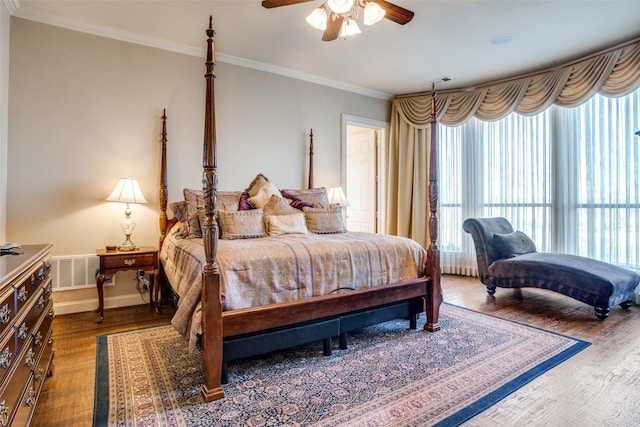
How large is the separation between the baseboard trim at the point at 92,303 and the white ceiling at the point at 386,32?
8.73 ft

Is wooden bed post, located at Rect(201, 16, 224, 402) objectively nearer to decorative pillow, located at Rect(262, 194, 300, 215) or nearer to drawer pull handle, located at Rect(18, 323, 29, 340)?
drawer pull handle, located at Rect(18, 323, 29, 340)

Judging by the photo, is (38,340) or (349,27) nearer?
(38,340)

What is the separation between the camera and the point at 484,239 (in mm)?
4059

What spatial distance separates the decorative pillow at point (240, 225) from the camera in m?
2.94

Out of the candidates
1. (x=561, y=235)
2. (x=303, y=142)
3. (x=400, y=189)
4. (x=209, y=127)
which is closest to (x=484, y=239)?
(x=561, y=235)

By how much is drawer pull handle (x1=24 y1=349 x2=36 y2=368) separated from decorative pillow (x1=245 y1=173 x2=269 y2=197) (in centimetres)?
251

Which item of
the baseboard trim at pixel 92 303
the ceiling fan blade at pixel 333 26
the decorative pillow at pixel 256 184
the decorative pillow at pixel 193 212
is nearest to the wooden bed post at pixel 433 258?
the ceiling fan blade at pixel 333 26

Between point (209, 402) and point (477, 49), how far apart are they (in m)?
4.18

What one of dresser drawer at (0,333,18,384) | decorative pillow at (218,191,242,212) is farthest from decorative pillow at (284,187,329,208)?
dresser drawer at (0,333,18,384)

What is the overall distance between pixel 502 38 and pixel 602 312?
283cm

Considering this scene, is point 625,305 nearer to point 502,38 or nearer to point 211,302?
point 502,38

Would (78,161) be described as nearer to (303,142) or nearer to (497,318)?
(303,142)

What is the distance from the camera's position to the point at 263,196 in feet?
12.1

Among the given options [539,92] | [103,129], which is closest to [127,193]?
[103,129]
